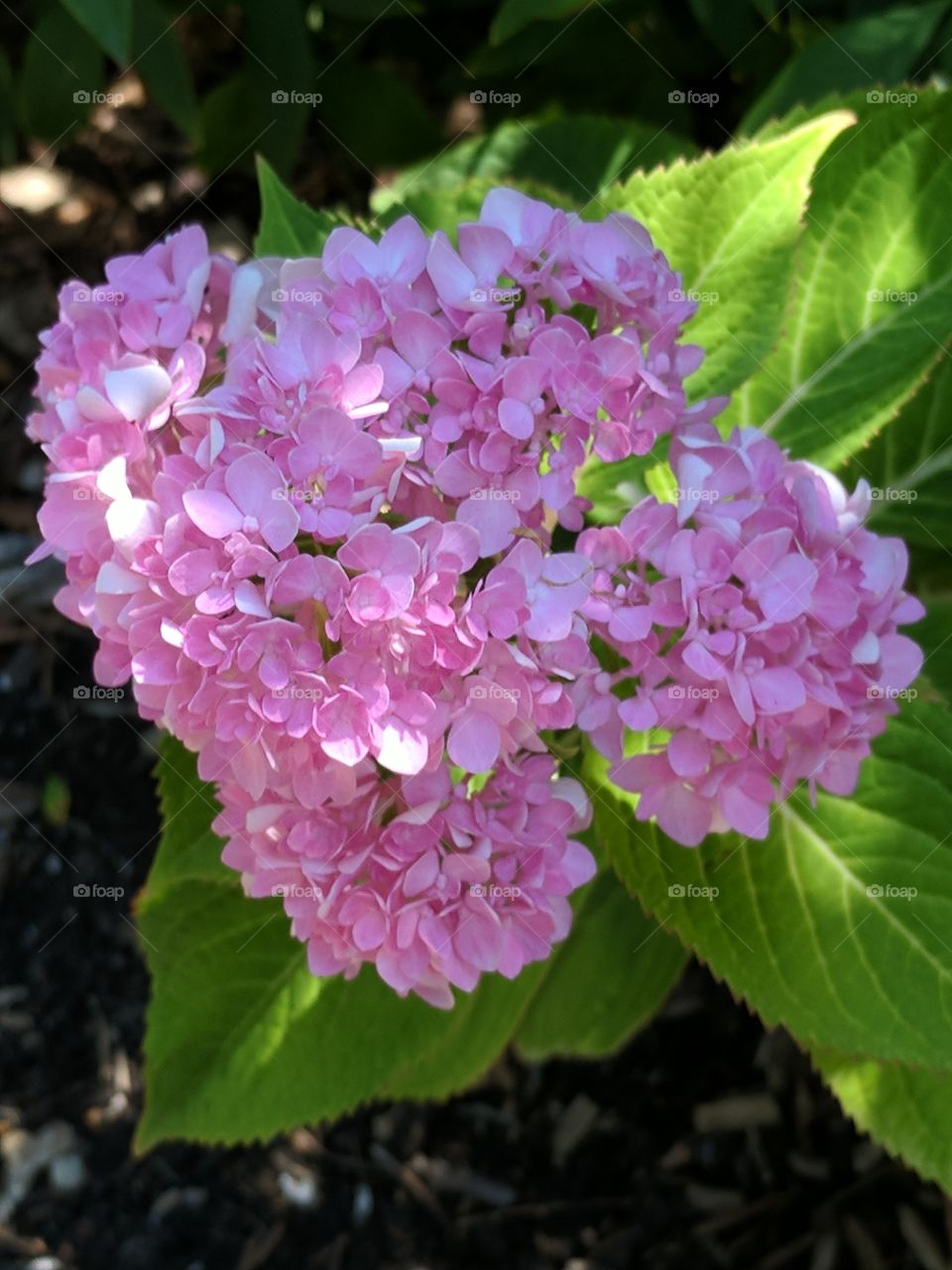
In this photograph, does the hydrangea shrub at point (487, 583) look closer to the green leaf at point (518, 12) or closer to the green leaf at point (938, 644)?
the green leaf at point (938, 644)

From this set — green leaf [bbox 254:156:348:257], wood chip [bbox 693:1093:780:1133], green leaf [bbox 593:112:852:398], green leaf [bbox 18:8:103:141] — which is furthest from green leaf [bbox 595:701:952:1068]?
green leaf [bbox 18:8:103:141]

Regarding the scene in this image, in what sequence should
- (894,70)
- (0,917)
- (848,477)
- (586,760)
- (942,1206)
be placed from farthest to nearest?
(0,917) → (942,1206) → (894,70) → (848,477) → (586,760)

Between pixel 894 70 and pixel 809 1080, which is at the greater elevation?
pixel 894 70

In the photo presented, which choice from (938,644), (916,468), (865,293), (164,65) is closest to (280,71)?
(164,65)

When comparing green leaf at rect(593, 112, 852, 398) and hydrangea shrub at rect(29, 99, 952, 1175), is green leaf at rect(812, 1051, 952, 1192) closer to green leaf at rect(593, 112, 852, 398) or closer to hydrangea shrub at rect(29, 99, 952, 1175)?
hydrangea shrub at rect(29, 99, 952, 1175)

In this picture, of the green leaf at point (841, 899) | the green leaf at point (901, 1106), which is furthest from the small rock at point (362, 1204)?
the green leaf at point (841, 899)

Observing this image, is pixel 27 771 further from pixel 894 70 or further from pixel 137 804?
pixel 894 70

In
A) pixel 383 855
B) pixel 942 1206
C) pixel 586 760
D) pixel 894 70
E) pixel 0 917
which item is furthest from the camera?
pixel 0 917

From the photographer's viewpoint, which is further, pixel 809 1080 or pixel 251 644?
pixel 809 1080

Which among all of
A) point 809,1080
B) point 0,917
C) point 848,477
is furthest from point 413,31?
point 809,1080
